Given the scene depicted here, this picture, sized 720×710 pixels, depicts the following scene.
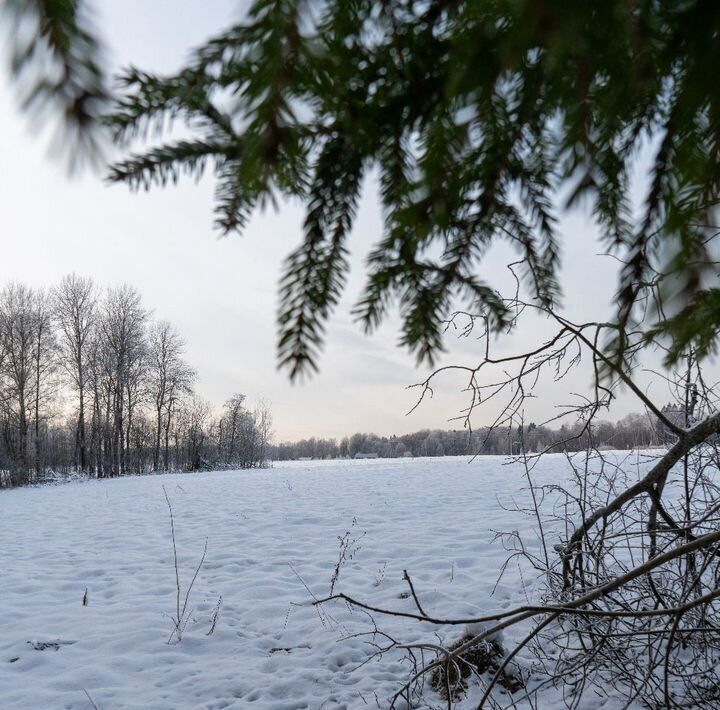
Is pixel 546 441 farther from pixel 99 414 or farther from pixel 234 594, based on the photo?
pixel 99 414

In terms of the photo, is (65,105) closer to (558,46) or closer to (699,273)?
(558,46)

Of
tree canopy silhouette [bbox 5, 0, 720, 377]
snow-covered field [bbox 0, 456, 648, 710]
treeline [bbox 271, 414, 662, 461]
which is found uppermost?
tree canopy silhouette [bbox 5, 0, 720, 377]

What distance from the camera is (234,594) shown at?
5.31 meters

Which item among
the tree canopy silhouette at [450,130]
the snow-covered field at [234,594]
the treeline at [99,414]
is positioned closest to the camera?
the tree canopy silhouette at [450,130]

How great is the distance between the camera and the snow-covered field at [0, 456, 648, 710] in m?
3.53

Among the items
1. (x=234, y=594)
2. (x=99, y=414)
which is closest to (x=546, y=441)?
(x=234, y=594)

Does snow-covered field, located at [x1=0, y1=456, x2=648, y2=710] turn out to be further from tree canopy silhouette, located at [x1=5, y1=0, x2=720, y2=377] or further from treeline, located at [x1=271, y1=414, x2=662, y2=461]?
tree canopy silhouette, located at [x1=5, y1=0, x2=720, y2=377]

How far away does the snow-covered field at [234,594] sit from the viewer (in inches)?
139

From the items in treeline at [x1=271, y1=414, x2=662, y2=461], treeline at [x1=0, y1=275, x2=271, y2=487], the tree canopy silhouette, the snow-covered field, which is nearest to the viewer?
the tree canopy silhouette

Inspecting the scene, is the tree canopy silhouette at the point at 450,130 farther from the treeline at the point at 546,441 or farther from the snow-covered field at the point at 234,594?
the snow-covered field at the point at 234,594

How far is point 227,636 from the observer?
14.2 feet

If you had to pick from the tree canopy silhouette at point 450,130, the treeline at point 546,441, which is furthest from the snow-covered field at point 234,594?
the tree canopy silhouette at point 450,130

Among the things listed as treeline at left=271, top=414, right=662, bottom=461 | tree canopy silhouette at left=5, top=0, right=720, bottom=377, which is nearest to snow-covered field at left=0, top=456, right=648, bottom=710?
treeline at left=271, top=414, right=662, bottom=461

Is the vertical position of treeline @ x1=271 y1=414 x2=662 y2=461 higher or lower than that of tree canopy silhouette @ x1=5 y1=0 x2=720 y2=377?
lower
